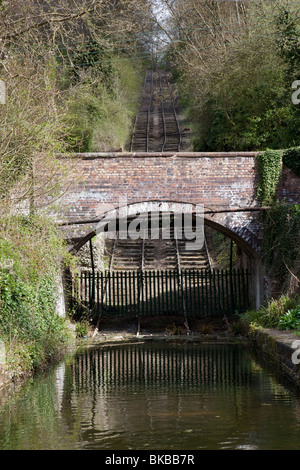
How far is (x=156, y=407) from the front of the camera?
7.81 meters

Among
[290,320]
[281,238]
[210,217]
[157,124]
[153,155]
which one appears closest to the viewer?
[290,320]

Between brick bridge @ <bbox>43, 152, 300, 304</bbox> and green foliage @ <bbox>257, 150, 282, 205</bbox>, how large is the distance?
161 mm

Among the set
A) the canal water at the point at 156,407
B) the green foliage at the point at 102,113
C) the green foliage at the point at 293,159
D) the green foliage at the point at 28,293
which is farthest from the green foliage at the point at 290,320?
the green foliage at the point at 102,113

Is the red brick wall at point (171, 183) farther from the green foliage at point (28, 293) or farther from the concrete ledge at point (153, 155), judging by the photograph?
the green foliage at point (28, 293)

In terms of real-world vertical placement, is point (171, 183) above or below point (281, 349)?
above

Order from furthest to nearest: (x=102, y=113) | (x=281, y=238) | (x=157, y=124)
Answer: (x=157, y=124)
(x=102, y=113)
(x=281, y=238)

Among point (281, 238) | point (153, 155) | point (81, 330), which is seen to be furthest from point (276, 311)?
point (81, 330)

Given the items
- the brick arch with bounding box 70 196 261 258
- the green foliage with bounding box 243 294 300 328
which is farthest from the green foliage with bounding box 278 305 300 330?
the brick arch with bounding box 70 196 261 258

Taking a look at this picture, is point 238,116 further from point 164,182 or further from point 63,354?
point 63,354

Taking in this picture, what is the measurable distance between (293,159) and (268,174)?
31.9 inches

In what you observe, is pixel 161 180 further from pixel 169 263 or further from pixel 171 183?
pixel 169 263

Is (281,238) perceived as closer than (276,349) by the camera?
No

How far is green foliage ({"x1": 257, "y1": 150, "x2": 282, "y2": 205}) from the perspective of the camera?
1623 centimetres
